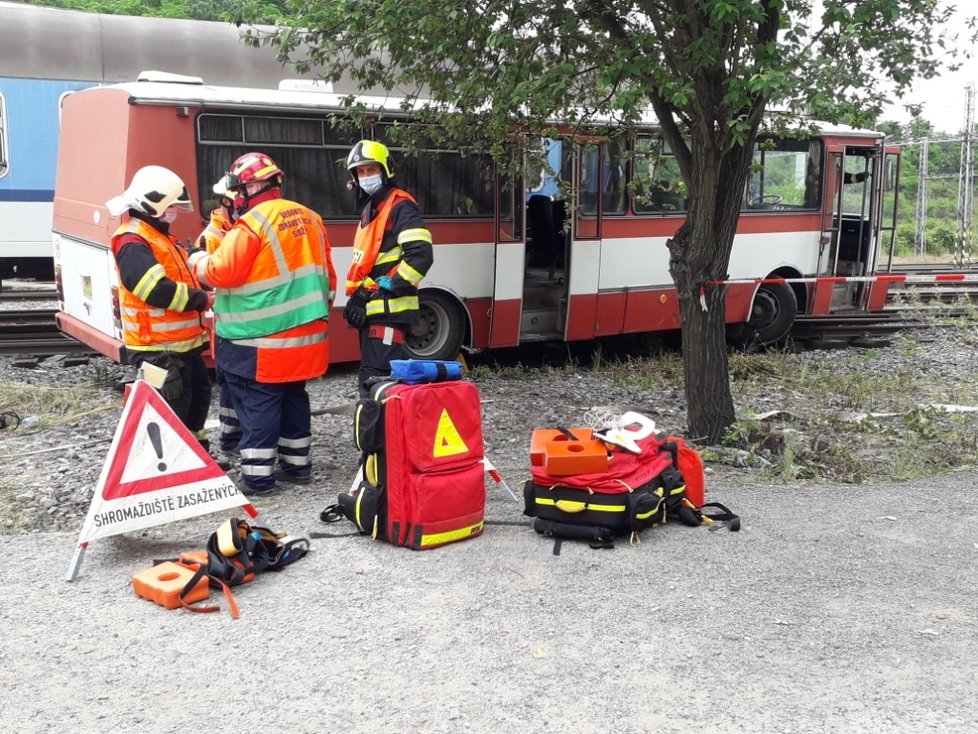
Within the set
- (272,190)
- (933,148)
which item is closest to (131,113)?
(272,190)

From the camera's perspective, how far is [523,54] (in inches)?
257

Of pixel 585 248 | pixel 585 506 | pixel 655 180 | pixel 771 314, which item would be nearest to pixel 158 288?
pixel 585 506

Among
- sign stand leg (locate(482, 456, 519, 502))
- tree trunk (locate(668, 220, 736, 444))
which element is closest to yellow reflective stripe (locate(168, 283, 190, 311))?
sign stand leg (locate(482, 456, 519, 502))

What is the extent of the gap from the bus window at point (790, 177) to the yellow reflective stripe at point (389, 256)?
6500 mm

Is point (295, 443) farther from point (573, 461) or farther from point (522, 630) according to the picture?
point (522, 630)

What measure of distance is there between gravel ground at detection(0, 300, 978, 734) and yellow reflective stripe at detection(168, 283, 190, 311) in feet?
3.98

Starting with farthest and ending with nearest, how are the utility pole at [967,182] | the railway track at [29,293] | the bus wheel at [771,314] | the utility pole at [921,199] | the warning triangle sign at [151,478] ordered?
1. the utility pole at [921,199]
2. the utility pole at [967,182]
3. the railway track at [29,293]
4. the bus wheel at [771,314]
5. the warning triangle sign at [151,478]

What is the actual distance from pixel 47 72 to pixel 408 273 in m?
7.64

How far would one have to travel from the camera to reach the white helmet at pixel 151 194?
594cm

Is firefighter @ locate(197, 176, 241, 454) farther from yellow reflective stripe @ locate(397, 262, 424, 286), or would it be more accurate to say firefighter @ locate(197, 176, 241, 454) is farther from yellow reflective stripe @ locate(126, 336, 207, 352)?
yellow reflective stripe @ locate(397, 262, 424, 286)

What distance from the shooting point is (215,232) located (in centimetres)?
664

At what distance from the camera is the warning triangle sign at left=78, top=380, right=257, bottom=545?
4.85 m

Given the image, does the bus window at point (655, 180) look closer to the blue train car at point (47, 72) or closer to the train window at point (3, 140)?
the blue train car at point (47, 72)

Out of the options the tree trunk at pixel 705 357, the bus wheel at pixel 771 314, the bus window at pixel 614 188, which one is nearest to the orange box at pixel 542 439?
the tree trunk at pixel 705 357
